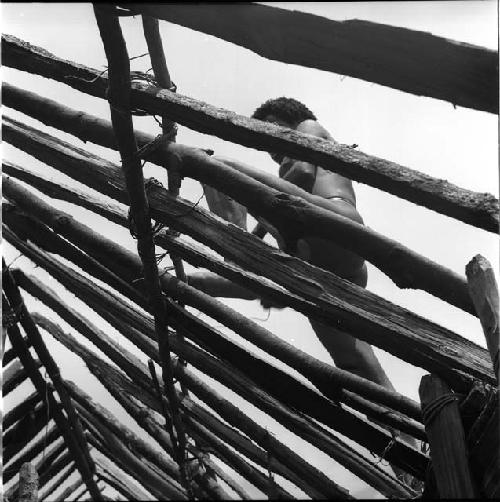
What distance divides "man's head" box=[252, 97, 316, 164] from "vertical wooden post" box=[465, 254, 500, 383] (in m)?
2.08

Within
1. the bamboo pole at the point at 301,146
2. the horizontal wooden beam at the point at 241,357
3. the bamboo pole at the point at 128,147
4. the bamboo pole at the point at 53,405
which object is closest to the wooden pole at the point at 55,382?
the bamboo pole at the point at 53,405

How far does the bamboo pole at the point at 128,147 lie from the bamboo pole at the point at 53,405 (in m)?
1.78

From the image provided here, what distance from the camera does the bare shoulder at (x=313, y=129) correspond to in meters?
3.46

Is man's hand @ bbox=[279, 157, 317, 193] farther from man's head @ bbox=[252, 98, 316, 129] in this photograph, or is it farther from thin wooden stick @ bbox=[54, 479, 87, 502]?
thin wooden stick @ bbox=[54, 479, 87, 502]

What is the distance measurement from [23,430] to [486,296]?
197 inches

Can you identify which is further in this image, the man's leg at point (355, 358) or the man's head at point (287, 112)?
the man's head at point (287, 112)

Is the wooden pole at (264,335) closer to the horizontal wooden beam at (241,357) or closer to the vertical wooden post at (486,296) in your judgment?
the horizontal wooden beam at (241,357)

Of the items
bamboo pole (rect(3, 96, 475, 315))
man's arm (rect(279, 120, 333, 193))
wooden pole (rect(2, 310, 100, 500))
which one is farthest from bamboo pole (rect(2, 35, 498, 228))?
wooden pole (rect(2, 310, 100, 500))

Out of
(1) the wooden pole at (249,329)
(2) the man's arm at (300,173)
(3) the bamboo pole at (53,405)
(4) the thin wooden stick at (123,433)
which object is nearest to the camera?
(1) the wooden pole at (249,329)

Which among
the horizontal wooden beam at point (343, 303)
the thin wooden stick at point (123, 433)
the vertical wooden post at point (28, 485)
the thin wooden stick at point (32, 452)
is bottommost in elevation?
the vertical wooden post at point (28, 485)

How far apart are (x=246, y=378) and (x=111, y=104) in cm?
169

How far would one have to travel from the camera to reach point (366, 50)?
1441 millimetres

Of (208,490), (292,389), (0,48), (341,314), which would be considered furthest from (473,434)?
(208,490)

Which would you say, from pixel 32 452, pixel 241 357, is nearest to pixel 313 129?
pixel 241 357
